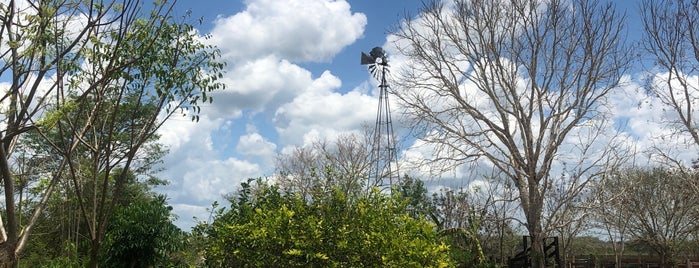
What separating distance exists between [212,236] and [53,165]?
343 inches

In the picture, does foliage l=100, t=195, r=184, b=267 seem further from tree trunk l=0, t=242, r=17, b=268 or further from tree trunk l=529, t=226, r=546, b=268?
tree trunk l=529, t=226, r=546, b=268

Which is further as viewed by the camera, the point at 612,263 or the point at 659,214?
the point at 612,263

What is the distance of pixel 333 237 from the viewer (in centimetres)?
550

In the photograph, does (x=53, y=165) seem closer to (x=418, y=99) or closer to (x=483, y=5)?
(x=418, y=99)

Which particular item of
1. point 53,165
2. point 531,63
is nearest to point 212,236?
point 531,63

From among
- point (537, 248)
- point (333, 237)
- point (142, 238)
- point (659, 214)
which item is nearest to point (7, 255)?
point (142, 238)

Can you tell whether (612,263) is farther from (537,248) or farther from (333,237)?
(333,237)

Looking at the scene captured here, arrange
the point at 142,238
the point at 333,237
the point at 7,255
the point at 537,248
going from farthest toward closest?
the point at 537,248 < the point at 142,238 < the point at 7,255 < the point at 333,237

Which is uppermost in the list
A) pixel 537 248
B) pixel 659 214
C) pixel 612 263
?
pixel 659 214

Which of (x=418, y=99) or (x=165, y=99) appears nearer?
(x=165, y=99)

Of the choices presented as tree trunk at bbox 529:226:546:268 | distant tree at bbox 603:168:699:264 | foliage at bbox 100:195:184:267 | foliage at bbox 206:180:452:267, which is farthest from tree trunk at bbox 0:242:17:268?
distant tree at bbox 603:168:699:264

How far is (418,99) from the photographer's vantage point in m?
12.9

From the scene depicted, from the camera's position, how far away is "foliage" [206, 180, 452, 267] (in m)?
5.32

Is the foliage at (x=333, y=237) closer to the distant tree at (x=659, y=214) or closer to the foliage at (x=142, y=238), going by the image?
the foliage at (x=142, y=238)
